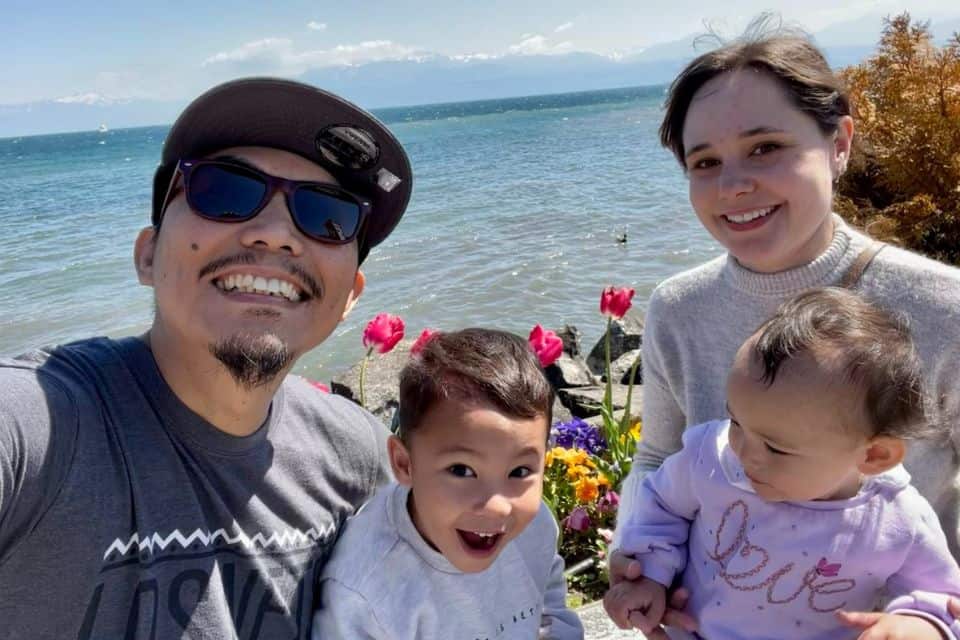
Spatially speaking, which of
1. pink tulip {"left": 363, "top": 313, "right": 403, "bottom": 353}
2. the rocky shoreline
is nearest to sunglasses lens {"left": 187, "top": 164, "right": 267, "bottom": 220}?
pink tulip {"left": 363, "top": 313, "right": 403, "bottom": 353}

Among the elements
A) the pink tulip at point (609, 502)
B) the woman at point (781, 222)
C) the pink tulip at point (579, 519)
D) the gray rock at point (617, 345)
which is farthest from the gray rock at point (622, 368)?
the woman at point (781, 222)

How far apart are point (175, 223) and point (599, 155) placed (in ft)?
109

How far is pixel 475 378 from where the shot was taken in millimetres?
1795

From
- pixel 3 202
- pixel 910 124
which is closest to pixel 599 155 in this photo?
pixel 3 202

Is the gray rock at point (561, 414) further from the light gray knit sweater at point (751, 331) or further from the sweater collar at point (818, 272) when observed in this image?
the sweater collar at point (818, 272)

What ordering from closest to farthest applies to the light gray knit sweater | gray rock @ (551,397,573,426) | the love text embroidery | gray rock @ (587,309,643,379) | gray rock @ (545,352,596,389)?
1. the love text embroidery
2. the light gray knit sweater
3. gray rock @ (551,397,573,426)
4. gray rock @ (545,352,596,389)
5. gray rock @ (587,309,643,379)

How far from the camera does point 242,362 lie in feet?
5.93

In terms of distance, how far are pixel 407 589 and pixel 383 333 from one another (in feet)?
6.59

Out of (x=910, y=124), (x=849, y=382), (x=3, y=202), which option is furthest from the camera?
(x=3, y=202)

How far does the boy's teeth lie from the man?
0.92 meters

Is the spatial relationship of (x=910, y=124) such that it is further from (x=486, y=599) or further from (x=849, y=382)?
(x=486, y=599)

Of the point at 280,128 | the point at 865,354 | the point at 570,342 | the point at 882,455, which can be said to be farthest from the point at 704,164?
the point at 570,342

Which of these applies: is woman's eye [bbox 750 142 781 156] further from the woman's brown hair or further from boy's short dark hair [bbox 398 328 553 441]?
boy's short dark hair [bbox 398 328 553 441]

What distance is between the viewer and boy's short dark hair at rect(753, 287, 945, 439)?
5.22 ft
